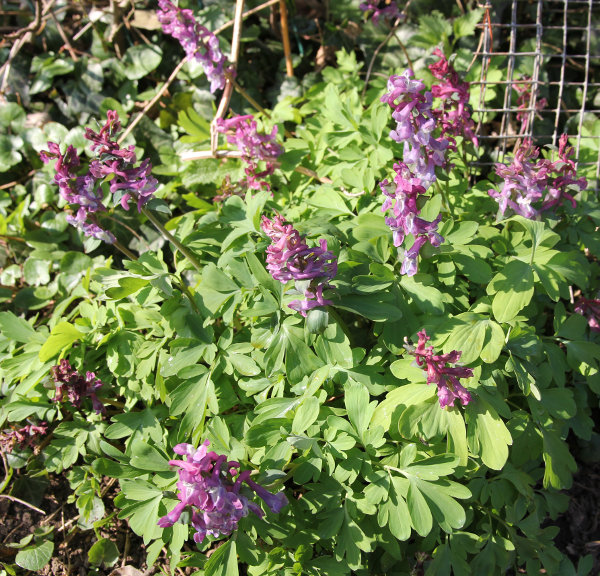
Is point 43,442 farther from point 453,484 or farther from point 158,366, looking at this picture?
point 453,484

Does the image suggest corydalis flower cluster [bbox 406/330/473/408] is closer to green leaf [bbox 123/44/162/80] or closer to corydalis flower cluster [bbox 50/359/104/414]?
corydalis flower cluster [bbox 50/359/104/414]

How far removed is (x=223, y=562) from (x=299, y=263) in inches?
43.4

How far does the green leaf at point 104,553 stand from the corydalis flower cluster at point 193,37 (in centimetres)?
239

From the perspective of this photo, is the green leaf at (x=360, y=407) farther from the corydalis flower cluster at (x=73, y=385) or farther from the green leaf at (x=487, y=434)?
the corydalis flower cluster at (x=73, y=385)

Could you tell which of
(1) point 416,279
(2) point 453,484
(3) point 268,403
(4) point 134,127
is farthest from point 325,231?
(4) point 134,127

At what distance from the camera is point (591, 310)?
2.68 metres

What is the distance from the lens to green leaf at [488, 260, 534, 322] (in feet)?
7.24

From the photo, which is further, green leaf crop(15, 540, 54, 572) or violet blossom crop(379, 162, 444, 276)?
green leaf crop(15, 540, 54, 572)

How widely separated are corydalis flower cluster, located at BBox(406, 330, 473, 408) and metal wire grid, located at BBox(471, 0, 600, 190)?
5.51ft

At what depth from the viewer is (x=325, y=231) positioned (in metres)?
2.41

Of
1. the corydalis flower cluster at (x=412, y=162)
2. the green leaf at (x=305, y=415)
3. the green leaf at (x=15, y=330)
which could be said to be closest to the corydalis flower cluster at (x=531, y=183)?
the corydalis flower cluster at (x=412, y=162)

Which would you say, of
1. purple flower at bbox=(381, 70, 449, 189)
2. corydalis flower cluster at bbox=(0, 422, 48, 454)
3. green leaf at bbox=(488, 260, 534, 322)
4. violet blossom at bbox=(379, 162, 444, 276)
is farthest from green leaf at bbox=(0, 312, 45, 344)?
green leaf at bbox=(488, 260, 534, 322)

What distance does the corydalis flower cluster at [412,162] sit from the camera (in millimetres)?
2039

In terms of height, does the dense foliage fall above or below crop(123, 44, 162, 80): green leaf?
below
